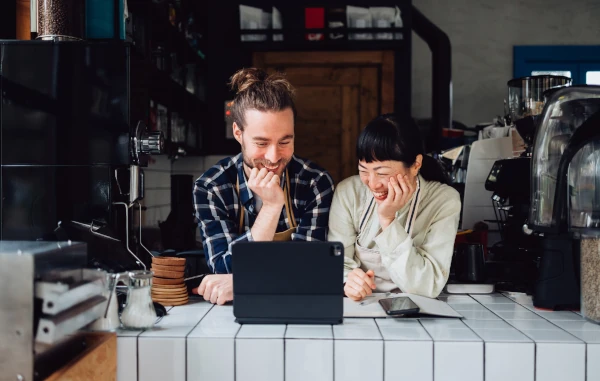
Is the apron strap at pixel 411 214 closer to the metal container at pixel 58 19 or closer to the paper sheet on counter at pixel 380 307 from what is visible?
the paper sheet on counter at pixel 380 307

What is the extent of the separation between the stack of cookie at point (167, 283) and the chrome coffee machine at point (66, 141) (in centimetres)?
6

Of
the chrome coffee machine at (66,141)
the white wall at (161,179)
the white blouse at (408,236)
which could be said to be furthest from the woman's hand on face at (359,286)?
the white wall at (161,179)

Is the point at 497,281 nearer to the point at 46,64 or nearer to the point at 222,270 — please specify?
the point at 222,270

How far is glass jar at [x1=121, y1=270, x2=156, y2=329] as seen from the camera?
1.23m

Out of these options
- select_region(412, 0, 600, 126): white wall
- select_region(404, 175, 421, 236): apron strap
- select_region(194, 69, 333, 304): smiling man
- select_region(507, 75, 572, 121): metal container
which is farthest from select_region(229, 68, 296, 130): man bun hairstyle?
select_region(412, 0, 600, 126): white wall

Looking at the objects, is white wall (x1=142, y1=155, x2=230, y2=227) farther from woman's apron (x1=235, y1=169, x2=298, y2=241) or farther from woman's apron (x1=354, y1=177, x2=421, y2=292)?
woman's apron (x1=354, y1=177, x2=421, y2=292)

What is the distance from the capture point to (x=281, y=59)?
4512 millimetres

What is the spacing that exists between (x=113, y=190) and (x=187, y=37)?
2736mm

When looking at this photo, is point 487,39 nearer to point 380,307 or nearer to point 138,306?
point 380,307

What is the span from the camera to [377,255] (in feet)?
5.72

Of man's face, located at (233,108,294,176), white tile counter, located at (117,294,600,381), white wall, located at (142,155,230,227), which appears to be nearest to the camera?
white tile counter, located at (117,294,600,381)

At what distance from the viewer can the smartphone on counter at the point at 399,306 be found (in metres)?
1.34

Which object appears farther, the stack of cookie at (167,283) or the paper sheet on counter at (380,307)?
the stack of cookie at (167,283)

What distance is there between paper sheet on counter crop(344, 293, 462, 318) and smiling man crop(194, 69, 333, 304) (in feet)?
1.13
